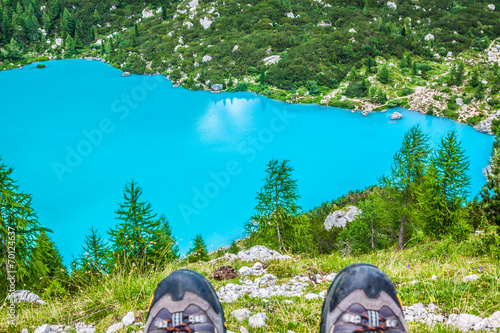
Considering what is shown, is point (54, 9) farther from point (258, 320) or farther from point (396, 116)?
point (258, 320)

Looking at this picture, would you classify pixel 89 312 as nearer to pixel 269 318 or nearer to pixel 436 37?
pixel 269 318

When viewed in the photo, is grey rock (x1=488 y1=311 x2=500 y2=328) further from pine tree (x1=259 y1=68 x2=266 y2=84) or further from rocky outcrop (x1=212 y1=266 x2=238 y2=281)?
pine tree (x1=259 y1=68 x2=266 y2=84)

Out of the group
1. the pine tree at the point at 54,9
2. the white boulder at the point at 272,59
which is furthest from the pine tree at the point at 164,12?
the white boulder at the point at 272,59

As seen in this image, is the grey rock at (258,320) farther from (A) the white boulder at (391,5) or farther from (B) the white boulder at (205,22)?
(A) the white boulder at (391,5)

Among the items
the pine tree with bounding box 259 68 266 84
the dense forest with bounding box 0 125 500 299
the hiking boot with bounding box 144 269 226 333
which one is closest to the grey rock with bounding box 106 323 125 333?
the hiking boot with bounding box 144 269 226 333

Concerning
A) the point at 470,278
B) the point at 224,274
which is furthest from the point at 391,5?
the point at 470,278

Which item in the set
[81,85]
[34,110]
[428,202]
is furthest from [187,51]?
[428,202]
